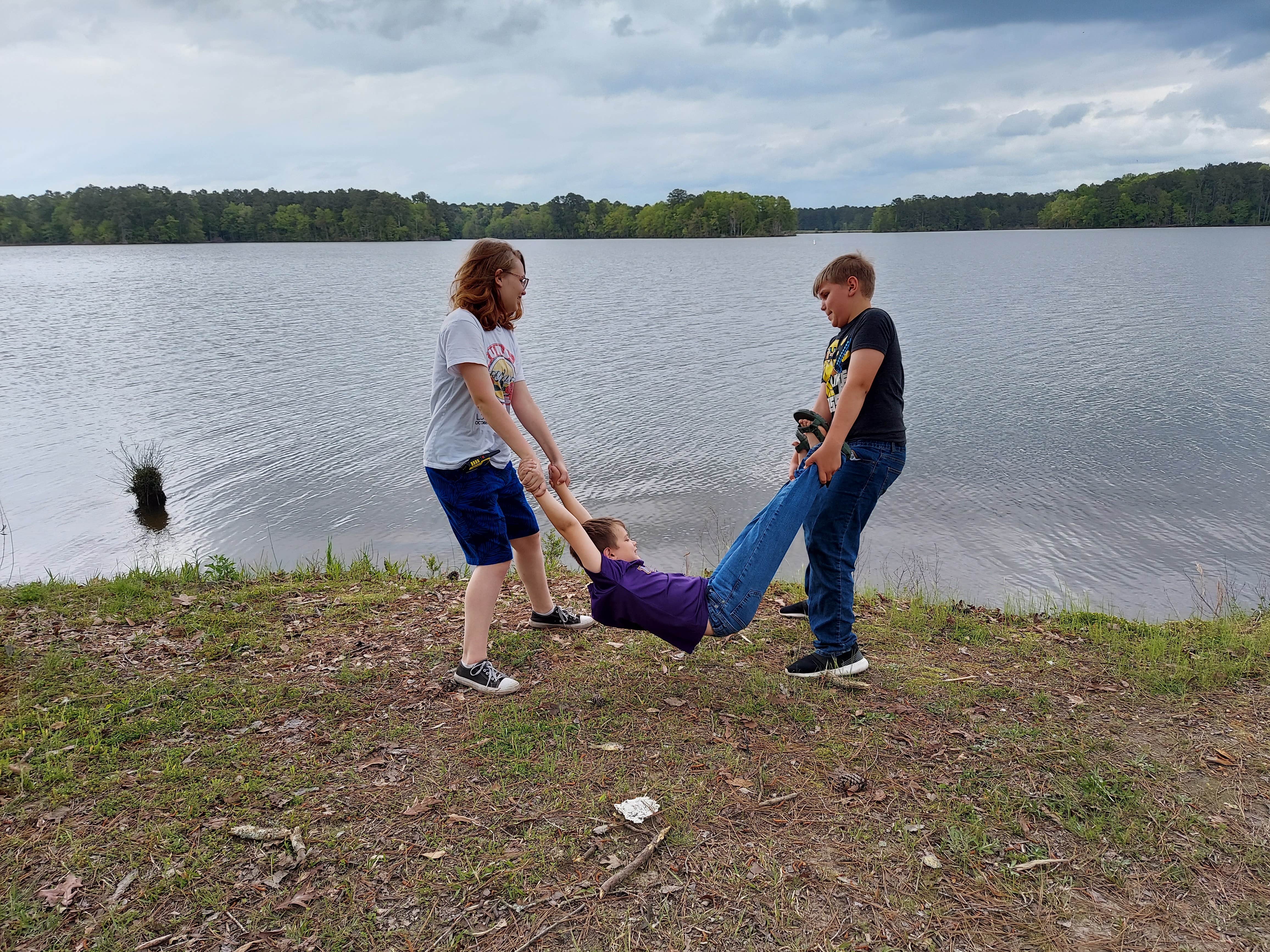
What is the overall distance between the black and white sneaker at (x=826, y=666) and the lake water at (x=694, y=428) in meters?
4.11

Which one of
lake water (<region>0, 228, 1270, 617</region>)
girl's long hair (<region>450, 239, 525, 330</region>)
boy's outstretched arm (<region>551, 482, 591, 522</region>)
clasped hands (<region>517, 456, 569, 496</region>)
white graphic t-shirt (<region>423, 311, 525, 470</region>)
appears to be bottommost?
lake water (<region>0, 228, 1270, 617</region>)

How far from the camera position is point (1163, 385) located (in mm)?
19047

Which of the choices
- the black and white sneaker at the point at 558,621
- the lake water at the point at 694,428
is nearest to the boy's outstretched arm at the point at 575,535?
the black and white sneaker at the point at 558,621

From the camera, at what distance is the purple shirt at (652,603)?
4.58 metres

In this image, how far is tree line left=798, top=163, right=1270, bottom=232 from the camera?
→ 400ft

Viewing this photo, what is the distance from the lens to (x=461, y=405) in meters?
4.78

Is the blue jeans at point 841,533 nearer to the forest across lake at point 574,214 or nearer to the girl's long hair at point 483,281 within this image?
the girl's long hair at point 483,281

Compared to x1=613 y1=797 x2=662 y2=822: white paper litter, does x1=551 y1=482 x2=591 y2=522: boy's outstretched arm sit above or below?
above

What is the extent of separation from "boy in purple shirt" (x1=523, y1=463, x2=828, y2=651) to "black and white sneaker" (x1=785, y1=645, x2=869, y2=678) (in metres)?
0.84

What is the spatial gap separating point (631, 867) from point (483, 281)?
3307 mm

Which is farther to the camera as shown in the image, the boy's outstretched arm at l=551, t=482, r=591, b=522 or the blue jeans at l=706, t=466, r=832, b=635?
the boy's outstretched arm at l=551, t=482, r=591, b=522

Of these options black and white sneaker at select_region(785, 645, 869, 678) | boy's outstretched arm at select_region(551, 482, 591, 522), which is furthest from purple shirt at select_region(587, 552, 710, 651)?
black and white sneaker at select_region(785, 645, 869, 678)

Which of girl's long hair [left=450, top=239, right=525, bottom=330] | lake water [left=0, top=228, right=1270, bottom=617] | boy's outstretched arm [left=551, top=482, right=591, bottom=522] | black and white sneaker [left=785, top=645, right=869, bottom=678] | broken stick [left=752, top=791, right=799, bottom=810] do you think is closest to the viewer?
broken stick [left=752, top=791, right=799, bottom=810]

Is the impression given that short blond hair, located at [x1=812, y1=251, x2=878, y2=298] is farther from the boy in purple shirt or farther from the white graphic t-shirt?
the white graphic t-shirt
